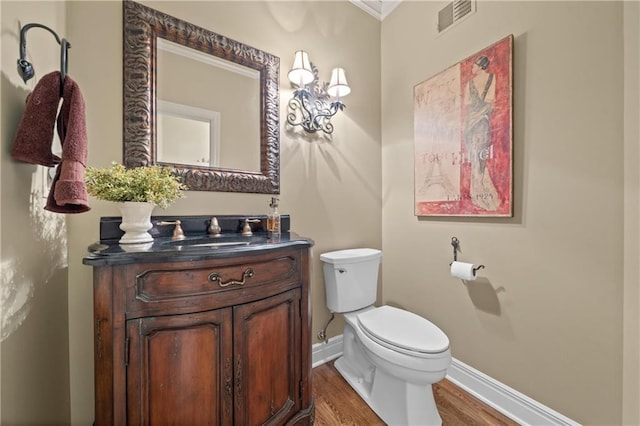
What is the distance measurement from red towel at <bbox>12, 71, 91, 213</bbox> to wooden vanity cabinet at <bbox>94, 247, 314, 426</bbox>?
24 centimetres

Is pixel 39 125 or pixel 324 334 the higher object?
pixel 39 125

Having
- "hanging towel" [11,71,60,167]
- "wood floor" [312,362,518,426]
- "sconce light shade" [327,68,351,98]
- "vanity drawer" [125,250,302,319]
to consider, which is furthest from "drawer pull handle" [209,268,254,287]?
"sconce light shade" [327,68,351,98]

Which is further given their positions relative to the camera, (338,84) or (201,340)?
(338,84)

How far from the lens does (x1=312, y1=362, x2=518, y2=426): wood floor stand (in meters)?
1.36

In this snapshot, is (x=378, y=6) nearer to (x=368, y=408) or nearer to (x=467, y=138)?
(x=467, y=138)

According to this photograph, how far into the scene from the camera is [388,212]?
210 cm

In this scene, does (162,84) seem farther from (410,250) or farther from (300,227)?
(410,250)

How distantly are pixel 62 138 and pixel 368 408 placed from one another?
182 cm

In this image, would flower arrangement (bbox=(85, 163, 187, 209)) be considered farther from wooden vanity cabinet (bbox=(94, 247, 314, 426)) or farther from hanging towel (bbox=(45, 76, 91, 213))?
wooden vanity cabinet (bbox=(94, 247, 314, 426))

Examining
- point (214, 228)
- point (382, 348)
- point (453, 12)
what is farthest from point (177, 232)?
point (453, 12)

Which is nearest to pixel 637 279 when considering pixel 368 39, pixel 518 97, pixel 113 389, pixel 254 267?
pixel 518 97

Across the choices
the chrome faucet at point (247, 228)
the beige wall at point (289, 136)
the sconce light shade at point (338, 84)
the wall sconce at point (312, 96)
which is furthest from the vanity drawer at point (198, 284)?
the sconce light shade at point (338, 84)

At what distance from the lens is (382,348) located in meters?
1.30

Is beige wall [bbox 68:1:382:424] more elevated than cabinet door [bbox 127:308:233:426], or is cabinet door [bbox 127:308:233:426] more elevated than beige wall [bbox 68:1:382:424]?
beige wall [bbox 68:1:382:424]
